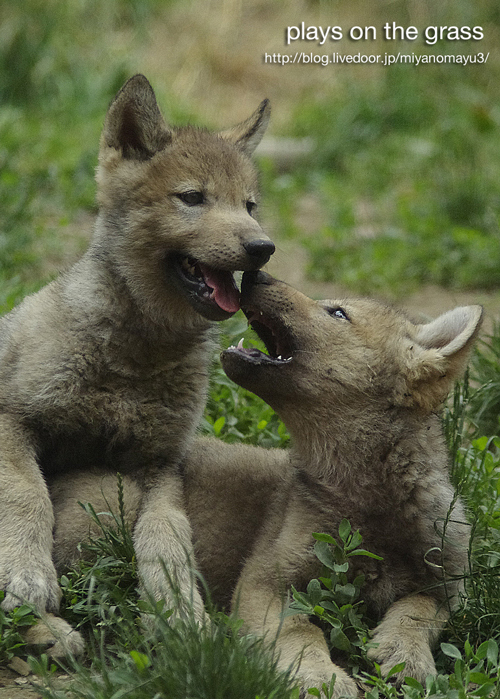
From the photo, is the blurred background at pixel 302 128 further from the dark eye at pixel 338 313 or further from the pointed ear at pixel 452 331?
the pointed ear at pixel 452 331

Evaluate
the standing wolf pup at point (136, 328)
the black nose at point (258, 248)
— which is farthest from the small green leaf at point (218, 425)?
the black nose at point (258, 248)

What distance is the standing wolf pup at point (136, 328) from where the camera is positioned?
11.4ft

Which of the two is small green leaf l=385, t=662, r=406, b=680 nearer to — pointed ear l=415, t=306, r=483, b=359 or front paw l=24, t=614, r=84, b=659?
front paw l=24, t=614, r=84, b=659

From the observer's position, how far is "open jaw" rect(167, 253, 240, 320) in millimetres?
3580

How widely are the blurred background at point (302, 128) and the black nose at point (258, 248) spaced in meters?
1.59

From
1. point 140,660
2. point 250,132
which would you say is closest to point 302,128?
point 250,132

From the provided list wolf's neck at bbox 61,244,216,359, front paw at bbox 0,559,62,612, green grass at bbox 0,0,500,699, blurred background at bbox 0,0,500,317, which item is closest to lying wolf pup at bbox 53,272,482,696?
green grass at bbox 0,0,500,699

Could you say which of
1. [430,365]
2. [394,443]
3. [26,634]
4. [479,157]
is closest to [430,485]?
[394,443]

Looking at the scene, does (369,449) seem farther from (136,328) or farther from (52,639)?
(52,639)

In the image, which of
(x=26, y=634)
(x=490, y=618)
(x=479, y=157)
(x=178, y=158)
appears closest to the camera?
(x=26, y=634)

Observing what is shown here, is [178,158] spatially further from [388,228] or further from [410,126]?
[410,126]

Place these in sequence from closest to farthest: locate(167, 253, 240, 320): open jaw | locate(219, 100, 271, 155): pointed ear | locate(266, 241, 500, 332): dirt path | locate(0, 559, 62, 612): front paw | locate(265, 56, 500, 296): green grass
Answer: locate(0, 559, 62, 612): front paw
locate(167, 253, 240, 320): open jaw
locate(219, 100, 271, 155): pointed ear
locate(266, 241, 500, 332): dirt path
locate(265, 56, 500, 296): green grass

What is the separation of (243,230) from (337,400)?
0.78 m

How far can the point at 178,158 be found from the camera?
386cm
